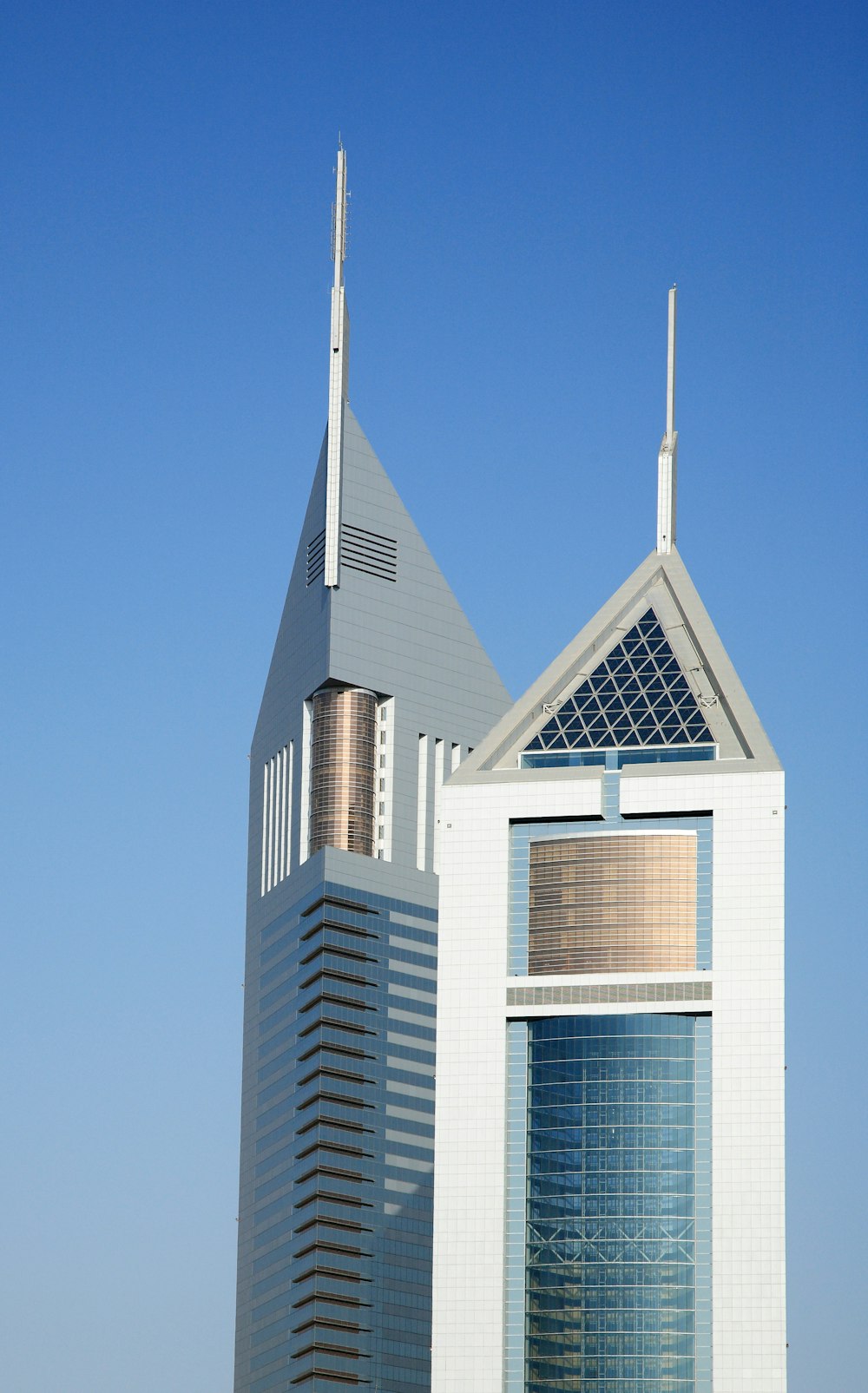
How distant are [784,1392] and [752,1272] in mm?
8254

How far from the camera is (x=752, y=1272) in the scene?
199875 mm

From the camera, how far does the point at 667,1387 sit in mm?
199625

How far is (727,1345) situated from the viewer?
654ft

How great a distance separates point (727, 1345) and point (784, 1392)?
16.5 ft

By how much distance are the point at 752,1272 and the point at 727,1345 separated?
521 centimetres

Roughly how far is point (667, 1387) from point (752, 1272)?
9781 mm

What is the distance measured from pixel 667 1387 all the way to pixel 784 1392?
814 cm

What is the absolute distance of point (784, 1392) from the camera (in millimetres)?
197000
